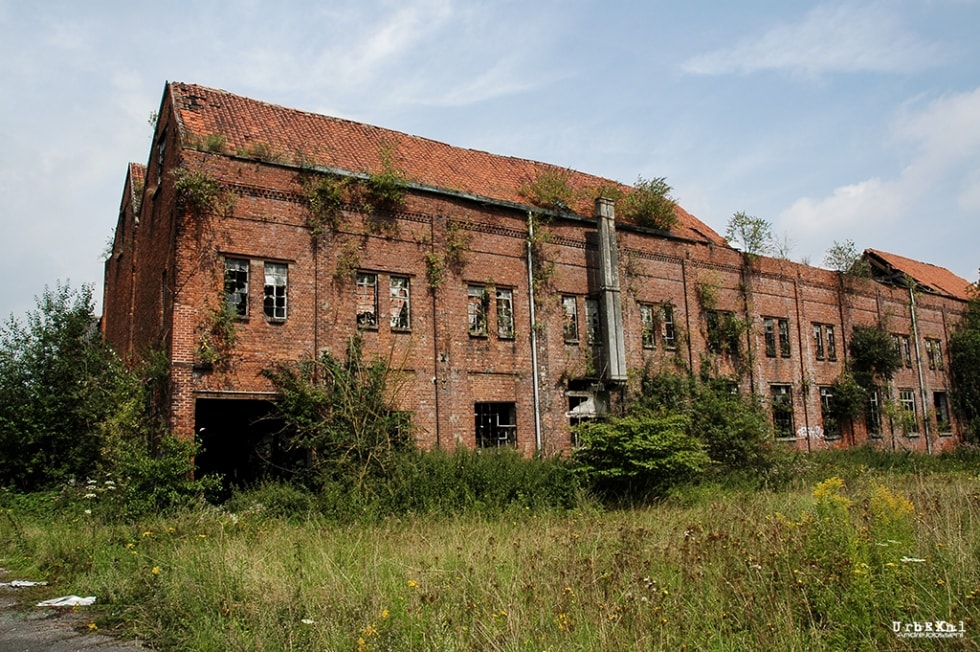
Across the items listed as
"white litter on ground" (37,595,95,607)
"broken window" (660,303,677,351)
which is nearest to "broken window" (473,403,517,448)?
"broken window" (660,303,677,351)

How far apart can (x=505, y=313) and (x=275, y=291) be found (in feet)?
19.7

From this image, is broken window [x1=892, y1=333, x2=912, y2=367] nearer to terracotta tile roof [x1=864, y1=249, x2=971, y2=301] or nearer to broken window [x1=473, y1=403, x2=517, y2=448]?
terracotta tile roof [x1=864, y1=249, x2=971, y2=301]

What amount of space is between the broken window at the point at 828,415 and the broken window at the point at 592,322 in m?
10.9

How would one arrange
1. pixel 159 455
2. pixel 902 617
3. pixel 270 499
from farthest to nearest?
pixel 159 455 < pixel 270 499 < pixel 902 617

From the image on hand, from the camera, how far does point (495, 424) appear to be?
18.8 metres

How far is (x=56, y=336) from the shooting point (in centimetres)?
1752

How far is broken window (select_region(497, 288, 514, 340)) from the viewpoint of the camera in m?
19.3

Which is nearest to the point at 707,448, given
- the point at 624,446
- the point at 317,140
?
the point at 624,446

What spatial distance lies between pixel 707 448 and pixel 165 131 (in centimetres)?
1538

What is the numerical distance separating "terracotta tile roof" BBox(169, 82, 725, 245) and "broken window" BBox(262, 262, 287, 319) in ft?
8.24

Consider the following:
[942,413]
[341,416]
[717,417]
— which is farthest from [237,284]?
[942,413]

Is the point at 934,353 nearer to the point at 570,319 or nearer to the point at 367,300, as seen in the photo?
the point at 570,319

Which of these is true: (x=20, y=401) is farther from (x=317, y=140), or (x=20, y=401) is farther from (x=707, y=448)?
(x=707, y=448)

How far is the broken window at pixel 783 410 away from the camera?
25.3 m
